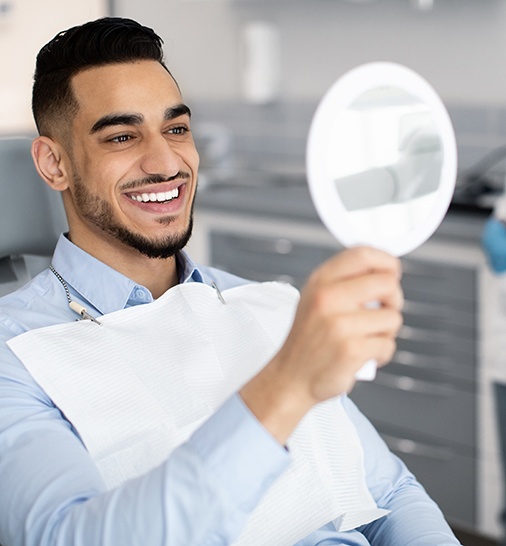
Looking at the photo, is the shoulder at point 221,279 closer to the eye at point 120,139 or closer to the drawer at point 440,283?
the eye at point 120,139

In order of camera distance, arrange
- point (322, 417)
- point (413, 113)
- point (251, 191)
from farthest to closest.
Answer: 1. point (251, 191)
2. point (322, 417)
3. point (413, 113)

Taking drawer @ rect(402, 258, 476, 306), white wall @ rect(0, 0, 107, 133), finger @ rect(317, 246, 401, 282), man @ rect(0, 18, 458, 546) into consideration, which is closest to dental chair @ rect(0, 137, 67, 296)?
man @ rect(0, 18, 458, 546)

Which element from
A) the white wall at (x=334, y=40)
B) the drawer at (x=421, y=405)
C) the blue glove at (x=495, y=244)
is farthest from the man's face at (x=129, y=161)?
the white wall at (x=334, y=40)

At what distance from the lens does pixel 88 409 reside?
1.17 m

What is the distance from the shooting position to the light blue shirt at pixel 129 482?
2.74 feet

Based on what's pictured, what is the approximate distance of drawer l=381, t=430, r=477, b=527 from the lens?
103 inches

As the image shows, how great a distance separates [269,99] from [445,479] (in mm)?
1656

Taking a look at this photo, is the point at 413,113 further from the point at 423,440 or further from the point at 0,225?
the point at 423,440

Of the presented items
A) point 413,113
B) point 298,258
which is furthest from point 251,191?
point 413,113

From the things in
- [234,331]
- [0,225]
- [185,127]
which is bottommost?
[234,331]

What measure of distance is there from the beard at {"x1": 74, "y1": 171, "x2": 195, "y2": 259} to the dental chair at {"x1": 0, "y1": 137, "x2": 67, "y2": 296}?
0.66ft

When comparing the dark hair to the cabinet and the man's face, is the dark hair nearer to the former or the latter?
the man's face

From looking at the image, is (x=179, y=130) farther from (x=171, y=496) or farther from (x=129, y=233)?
(x=171, y=496)

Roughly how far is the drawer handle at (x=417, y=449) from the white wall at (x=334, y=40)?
1149 mm
